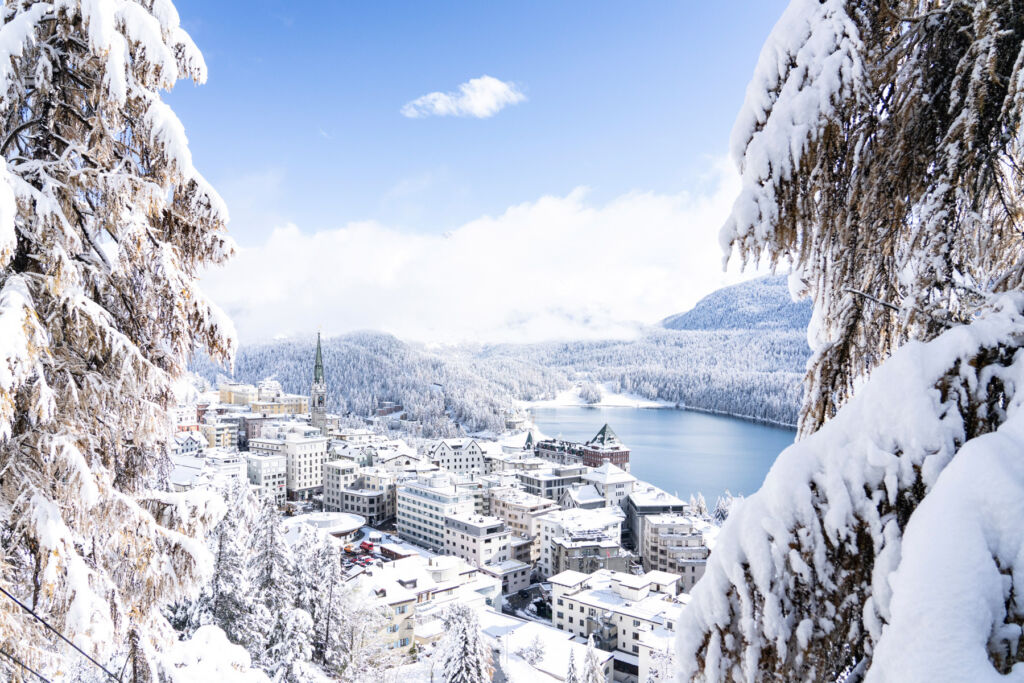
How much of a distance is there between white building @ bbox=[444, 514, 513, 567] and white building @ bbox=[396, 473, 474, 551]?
1.36 feet

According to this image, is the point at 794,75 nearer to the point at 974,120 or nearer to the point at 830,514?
the point at 974,120

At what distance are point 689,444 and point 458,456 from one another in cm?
2181

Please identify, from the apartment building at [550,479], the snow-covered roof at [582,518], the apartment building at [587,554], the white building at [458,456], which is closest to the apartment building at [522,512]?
the snow-covered roof at [582,518]

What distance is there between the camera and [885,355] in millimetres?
1354

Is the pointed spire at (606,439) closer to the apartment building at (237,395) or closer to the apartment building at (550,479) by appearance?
the apartment building at (550,479)

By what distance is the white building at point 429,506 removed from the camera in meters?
24.0

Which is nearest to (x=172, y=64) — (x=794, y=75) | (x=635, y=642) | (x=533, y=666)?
(x=794, y=75)

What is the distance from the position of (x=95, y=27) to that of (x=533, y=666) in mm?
14164

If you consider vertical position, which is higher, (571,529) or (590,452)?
(590,452)

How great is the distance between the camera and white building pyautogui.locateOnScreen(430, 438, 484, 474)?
38.7m

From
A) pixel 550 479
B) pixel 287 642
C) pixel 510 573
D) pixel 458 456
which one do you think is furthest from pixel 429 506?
pixel 458 456

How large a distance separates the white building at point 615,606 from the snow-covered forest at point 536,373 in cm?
3775

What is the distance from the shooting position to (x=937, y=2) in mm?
1259

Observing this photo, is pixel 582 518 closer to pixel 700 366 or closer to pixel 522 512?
pixel 522 512
